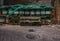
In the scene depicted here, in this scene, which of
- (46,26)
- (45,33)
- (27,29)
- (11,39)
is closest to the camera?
(11,39)

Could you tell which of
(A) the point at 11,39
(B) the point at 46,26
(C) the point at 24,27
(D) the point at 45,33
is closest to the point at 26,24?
(C) the point at 24,27

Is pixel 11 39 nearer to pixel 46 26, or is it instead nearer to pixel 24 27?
pixel 24 27

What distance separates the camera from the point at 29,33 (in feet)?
28.0

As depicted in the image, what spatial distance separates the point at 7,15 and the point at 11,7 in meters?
0.53

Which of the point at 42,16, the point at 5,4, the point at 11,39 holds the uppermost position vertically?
the point at 5,4

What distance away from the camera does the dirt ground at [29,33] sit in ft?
25.3

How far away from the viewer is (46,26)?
9.85 metres

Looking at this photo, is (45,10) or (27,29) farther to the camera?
(45,10)

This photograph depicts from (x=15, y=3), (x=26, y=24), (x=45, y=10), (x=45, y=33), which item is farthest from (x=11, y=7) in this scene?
(x=45, y=33)

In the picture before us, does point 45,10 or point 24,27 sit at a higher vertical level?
point 45,10

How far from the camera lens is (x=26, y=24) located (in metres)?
10.1

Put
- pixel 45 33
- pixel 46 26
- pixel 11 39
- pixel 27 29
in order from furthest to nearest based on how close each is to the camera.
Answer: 1. pixel 46 26
2. pixel 27 29
3. pixel 45 33
4. pixel 11 39

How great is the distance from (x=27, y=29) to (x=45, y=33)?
113 centimetres

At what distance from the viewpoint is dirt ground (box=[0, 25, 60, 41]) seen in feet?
25.3
